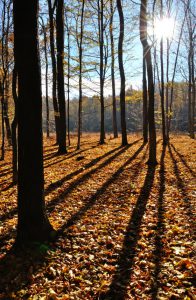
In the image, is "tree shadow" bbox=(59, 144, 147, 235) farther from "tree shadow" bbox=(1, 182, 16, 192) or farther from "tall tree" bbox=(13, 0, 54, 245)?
"tree shadow" bbox=(1, 182, 16, 192)

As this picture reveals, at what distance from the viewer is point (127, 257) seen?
14.4 feet

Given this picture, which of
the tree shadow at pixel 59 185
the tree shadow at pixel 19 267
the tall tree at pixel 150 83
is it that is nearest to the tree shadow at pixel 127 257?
the tree shadow at pixel 19 267

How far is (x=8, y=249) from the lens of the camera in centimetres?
467

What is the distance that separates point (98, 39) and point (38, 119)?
50.6ft

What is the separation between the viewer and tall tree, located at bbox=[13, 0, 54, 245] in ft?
13.9

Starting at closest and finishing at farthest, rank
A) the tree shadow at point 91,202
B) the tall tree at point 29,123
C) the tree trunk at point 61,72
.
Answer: the tall tree at point 29,123, the tree shadow at point 91,202, the tree trunk at point 61,72

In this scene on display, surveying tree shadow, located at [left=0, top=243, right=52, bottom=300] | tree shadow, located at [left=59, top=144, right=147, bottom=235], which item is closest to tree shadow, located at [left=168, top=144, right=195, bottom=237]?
tree shadow, located at [left=59, top=144, right=147, bottom=235]

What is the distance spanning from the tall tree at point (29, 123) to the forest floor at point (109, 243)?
563 mm

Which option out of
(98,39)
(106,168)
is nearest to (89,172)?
(106,168)

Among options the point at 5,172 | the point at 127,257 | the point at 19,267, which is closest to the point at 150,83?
the point at 5,172

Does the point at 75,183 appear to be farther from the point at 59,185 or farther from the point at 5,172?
the point at 5,172

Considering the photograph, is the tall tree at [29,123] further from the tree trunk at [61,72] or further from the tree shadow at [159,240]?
the tree trunk at [61,72]

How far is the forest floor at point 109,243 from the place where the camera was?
3684mm

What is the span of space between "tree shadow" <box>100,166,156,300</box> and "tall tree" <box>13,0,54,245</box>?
5.37 ft
